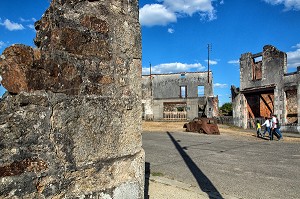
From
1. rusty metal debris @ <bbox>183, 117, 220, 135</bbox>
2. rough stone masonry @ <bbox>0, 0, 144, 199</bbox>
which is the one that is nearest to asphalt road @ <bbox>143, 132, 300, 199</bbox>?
rough stone masonry @ <bbox>0, 0, 144, 199</bbox>

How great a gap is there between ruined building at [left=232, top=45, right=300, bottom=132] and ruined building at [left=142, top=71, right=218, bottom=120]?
12.7 m

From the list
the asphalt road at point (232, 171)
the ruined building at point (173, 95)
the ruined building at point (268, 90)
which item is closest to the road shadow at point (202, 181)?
the asphalt road at point (232, 171)

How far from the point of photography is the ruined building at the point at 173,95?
131 feet

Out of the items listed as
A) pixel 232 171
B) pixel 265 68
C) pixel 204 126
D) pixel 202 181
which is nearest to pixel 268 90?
pixel 265 68

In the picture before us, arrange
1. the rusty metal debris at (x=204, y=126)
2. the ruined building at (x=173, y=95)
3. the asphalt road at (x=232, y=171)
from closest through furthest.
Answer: the asphalt road at (x=232, y=171)
the rusty metal debris at (x=204, y=126)
the ruined building at (x=173, y=95)

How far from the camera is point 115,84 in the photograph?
2.78 m

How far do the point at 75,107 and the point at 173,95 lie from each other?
40.3 m

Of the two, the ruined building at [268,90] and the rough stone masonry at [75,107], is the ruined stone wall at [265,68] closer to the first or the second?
the ruined building at [268,90]

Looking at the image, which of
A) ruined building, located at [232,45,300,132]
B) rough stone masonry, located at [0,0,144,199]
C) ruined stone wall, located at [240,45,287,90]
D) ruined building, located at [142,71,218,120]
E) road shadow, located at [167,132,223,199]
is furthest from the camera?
ruined building, located at [142,71,218,120]

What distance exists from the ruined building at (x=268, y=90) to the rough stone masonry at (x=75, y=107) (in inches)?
800

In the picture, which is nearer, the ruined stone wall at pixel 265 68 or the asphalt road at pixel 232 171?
the asphalt road at pixel 232 171

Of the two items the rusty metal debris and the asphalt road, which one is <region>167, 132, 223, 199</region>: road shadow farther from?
the rusty metal debris

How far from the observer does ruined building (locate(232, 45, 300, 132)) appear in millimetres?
21141

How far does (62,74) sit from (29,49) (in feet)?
1.09
